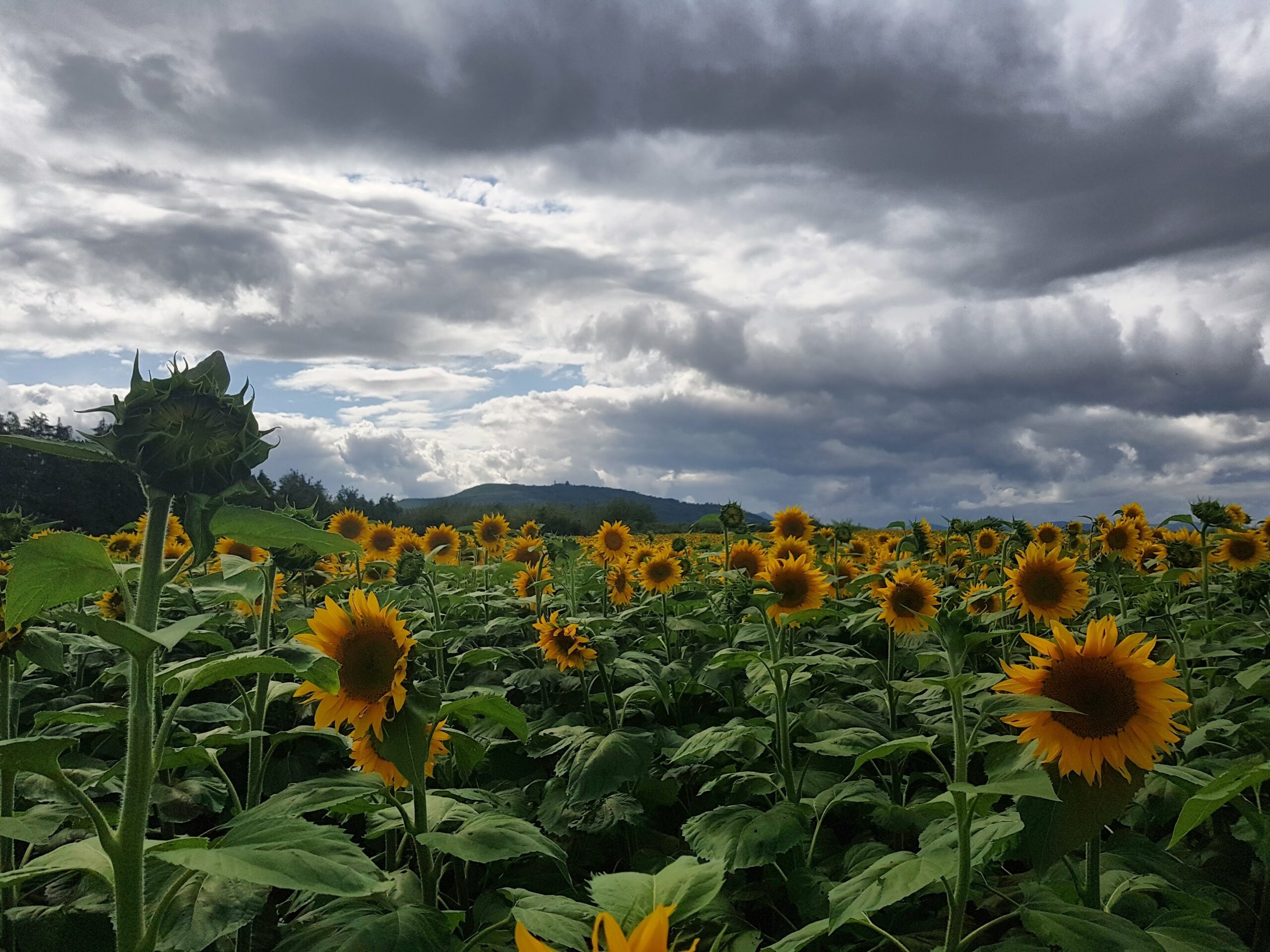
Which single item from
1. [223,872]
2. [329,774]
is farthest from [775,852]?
[223,872]

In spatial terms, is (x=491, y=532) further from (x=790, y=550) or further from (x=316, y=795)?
(x=316, y=795)

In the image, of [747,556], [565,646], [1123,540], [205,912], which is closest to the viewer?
[205,912]

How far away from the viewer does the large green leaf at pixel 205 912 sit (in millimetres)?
1985

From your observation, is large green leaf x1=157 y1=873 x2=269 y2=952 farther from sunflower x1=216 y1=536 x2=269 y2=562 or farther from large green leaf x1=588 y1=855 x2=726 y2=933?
sunflower x1=216 y1=536 x2=269 y2=562

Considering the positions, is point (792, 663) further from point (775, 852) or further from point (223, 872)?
point (223, 872)

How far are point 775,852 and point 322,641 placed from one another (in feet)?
6.13

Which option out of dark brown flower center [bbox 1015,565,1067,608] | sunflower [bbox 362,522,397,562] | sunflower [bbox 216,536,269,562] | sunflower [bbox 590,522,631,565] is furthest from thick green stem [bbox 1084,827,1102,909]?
sunflower [bbox 362,522,397,562]

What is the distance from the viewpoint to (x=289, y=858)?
66.8 inches

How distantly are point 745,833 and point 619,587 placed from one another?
185 inches

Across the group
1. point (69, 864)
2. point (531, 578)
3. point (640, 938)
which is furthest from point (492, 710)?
point (531, 578)


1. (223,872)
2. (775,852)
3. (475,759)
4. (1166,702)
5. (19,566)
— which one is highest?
(19,566)

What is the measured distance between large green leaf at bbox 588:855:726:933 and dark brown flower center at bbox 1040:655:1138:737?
131 cm

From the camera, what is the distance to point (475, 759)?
3223 mm

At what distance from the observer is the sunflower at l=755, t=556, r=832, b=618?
5.33m
